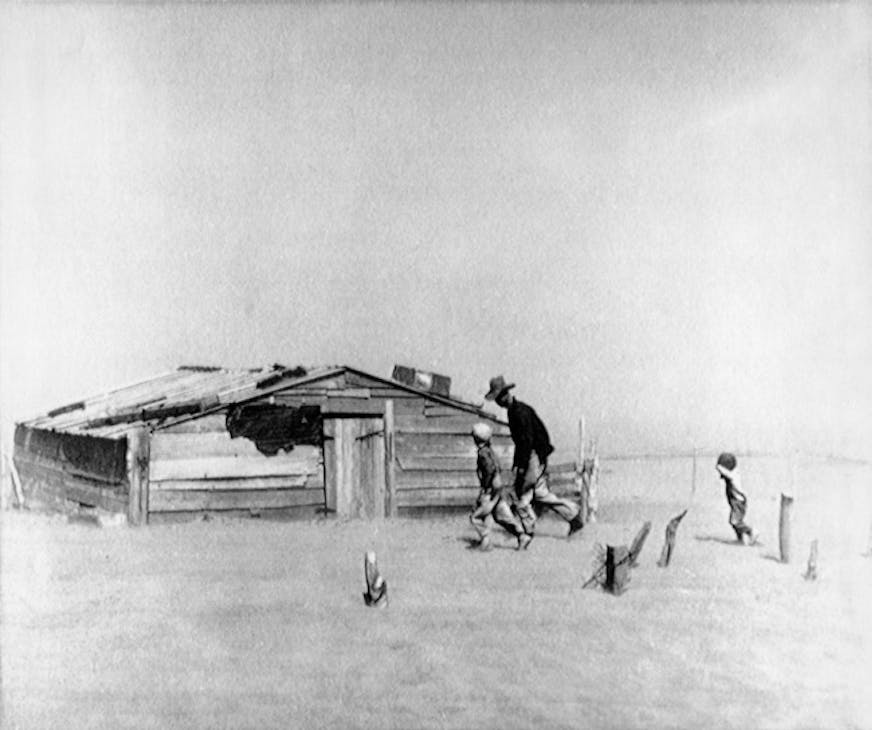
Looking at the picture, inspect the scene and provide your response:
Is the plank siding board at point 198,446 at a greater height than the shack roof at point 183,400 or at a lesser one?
lesser

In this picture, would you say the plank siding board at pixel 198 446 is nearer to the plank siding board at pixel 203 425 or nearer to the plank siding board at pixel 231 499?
the plank siding board at pixel 203 425

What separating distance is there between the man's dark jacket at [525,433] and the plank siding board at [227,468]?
5.83 meters

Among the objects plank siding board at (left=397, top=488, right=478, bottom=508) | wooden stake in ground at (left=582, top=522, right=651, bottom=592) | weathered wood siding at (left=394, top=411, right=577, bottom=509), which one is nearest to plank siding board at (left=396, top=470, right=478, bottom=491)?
weathered wood siding at (left=394, top=411, right=577, bottom=509)

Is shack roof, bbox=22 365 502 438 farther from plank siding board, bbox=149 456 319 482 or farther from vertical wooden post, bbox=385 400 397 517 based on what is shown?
plank siding board, bbox=149 456 319 482

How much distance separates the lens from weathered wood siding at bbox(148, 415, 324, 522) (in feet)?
53.6

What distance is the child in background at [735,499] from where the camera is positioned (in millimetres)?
13633

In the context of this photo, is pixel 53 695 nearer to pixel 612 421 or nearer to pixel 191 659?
pixel 191 659

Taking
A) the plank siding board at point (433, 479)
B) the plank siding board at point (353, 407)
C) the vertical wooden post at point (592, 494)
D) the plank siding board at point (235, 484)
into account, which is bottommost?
the vertical wooden post at point (592, 494)

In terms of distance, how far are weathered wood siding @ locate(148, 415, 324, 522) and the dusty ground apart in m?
3.42

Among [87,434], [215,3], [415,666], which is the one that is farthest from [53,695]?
[87,434]

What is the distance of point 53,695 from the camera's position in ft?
24.9

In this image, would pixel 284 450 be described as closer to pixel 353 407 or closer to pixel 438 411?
pixel 353 407

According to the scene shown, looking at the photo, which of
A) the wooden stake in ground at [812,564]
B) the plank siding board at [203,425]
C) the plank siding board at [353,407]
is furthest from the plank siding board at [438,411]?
the wooden stake in ground at [812,564]

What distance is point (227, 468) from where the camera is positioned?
1670 cm
